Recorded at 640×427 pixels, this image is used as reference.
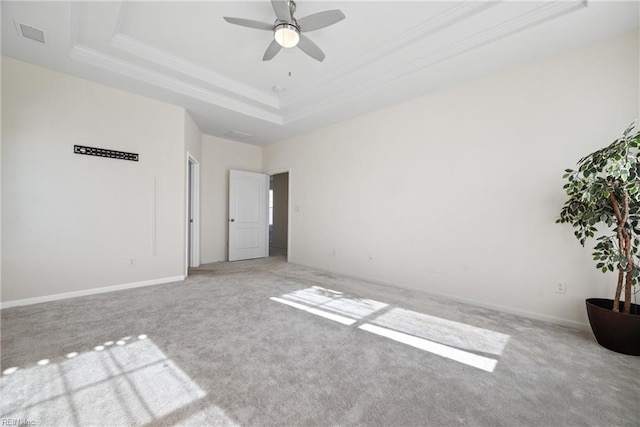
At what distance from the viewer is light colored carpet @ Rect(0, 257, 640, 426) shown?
1525 mm

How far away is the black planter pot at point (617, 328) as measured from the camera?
2.13 m

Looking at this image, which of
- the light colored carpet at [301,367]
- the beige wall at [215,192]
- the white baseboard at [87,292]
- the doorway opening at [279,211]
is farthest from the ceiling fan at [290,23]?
the doorway opening at [279,211]

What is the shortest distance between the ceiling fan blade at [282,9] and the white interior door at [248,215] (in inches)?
163

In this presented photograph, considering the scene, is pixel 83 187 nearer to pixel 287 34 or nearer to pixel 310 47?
pixel 287 34

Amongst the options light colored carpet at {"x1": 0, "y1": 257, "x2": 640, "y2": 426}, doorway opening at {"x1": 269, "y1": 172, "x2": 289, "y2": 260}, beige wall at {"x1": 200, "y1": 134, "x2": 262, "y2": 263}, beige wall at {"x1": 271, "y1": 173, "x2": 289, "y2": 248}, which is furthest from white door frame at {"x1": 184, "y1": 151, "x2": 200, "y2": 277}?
beige wall at {"x1": 271, "y1": 173, "x2": 289, "y2": 248}

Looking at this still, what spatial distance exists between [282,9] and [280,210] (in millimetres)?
6606

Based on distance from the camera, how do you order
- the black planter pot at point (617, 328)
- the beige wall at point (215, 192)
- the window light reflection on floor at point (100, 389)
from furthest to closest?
the beige wall at point (215, 192)
the black planter pot at point (617, 328)
the window light reflection on floor at point (100, 389)

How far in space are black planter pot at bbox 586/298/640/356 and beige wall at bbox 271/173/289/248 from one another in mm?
6976

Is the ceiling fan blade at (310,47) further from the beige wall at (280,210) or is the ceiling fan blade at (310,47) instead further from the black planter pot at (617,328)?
the beige wall at (280,210)

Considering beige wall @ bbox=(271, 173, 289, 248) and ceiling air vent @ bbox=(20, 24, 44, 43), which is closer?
ceiling air vent @ bbox=(20, 24, 44, 43)

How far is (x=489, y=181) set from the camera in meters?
3.26

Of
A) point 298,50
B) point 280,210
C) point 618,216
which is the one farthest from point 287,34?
point 280,210

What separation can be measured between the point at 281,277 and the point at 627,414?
397 cm

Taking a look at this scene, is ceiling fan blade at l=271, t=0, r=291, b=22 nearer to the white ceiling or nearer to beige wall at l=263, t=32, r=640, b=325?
the white ceiling
